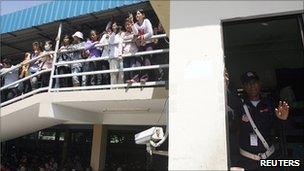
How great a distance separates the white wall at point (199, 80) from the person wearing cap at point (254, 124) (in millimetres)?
602

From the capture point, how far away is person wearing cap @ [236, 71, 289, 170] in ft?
13.3

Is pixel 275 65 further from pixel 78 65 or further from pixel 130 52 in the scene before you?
pixel 78 65

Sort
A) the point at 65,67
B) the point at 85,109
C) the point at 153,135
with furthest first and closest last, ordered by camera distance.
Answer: the point at 85,109 < the point at 65,67 < the point at 153,135

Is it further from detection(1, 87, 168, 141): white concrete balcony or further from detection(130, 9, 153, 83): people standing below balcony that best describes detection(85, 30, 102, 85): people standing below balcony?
detection(130, 9, 153, 83): people standing below balcony

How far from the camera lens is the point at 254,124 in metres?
4.11

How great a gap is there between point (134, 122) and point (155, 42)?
241 cm

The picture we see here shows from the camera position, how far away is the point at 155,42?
6.48m

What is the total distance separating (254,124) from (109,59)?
3215mm

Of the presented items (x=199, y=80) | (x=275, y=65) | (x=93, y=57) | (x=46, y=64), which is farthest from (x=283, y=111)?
(x=46, y=64)

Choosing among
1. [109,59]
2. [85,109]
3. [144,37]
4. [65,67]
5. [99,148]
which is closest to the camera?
[144,37]

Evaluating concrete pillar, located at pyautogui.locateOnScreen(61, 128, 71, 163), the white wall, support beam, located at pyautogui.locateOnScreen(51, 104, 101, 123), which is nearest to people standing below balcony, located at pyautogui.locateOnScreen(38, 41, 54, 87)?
support beam, located at pyautogui.locateOnScreen(51, 104, 101, 123)

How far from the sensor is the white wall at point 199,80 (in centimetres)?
362

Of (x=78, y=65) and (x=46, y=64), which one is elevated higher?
(x=46, y=64)

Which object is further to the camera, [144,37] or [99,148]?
[99,148]
